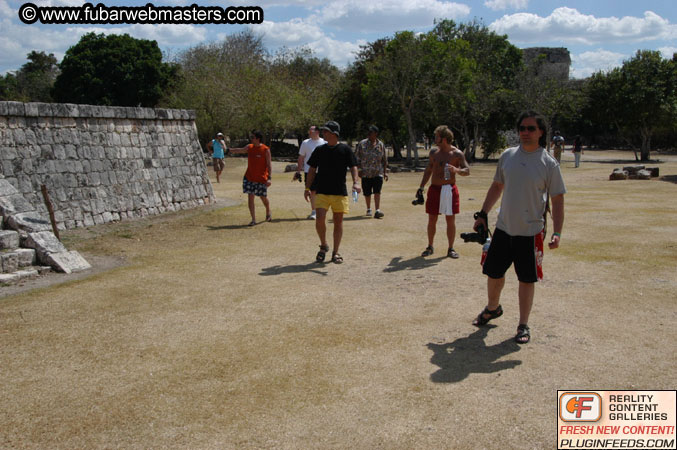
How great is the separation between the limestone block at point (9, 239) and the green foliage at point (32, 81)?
4751cm

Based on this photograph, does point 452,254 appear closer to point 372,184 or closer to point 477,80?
point 372,184

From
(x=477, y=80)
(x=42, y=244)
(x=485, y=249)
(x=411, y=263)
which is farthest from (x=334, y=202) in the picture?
(x=477, y=80)

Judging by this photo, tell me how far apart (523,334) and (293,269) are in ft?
11.6

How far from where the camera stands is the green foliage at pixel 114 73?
43.8m

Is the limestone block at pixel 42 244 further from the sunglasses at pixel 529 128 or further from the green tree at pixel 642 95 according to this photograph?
the green tree at pixel 642 95

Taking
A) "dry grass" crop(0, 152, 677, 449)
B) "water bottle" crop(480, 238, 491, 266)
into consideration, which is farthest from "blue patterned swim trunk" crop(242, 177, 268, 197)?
"water bottle" crop(480, 238, 491, 266)

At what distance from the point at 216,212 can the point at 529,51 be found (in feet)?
157

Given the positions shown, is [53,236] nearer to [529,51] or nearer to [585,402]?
[585,402]

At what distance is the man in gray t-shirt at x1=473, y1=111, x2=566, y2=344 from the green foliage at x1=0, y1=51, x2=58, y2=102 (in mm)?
52511

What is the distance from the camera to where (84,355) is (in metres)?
4.65

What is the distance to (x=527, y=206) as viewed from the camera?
4.54 metres

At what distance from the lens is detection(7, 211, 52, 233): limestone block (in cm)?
760

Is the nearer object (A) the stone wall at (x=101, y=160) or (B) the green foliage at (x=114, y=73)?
(A) the stone wall at (x=101, y=160)

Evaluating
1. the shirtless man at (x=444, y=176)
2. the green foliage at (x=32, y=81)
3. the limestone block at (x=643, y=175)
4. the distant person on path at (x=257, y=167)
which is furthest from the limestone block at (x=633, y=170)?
the green foliage at (x=32, y=81)
